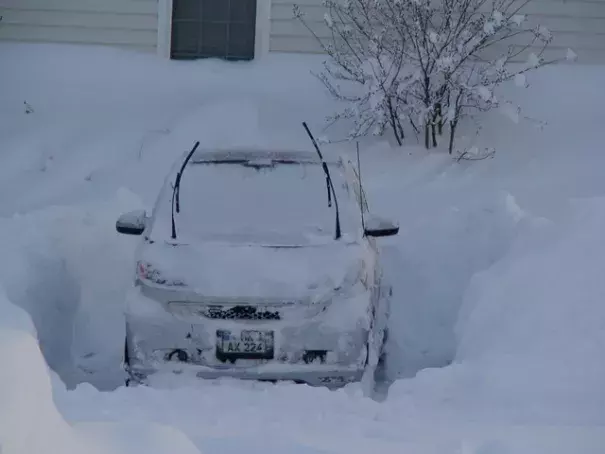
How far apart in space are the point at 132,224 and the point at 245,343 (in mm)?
1433

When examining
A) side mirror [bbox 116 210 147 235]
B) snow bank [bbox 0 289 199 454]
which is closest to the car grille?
side mirror [bbox 116 210 147 235]

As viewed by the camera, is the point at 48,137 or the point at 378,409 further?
the point at 48,137

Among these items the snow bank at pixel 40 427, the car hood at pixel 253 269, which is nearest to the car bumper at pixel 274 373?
the car hood at pixel 253 269

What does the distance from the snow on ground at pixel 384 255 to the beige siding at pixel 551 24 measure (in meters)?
0.28

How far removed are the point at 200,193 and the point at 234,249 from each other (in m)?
0.73

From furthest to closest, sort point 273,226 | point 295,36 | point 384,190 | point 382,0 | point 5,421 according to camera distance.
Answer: point 295,36 < point 382,0 < point 384,190 < point 273,226 < point 5,421

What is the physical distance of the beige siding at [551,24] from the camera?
12500 millimetres

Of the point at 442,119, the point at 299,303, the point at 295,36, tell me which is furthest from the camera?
the point at 295,36

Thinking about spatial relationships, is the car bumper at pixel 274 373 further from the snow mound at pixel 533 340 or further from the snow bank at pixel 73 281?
the snow bank at pixel 73 281

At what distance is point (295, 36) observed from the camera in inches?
496

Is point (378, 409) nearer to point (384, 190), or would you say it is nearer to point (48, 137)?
point (384, 190)

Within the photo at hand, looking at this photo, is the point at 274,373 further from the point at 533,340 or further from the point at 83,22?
the point at 83,22

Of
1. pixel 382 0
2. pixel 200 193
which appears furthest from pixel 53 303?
pixel 382 0

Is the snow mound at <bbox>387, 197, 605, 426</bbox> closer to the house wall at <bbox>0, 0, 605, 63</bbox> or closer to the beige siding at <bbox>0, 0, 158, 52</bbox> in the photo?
the house wall at <bbox>0, 0, 605, 63</bbox>
